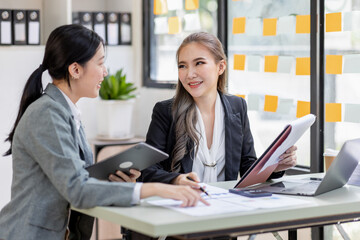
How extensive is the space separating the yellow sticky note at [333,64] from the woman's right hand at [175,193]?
1532mm

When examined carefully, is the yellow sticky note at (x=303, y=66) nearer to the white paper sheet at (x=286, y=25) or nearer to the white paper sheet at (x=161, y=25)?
the white paper sheet at (x=286, y=25)

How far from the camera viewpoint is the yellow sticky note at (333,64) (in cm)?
316

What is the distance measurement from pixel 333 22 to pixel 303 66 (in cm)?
31

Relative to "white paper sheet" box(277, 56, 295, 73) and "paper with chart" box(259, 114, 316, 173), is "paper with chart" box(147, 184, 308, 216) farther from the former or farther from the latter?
"white paper sheet" box(277, 56, 295, 73)

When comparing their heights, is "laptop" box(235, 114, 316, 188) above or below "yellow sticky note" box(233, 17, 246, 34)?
below

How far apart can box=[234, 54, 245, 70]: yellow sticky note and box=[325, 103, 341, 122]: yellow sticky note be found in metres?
0.77

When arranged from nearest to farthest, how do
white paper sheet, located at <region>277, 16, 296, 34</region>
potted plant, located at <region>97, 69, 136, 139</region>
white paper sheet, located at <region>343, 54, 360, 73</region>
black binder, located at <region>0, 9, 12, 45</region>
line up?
white paper sheet, located at <region>343, 54, 360, 73</region>
white paper sheet, located at <region>277, 16, 296, 34</region>
black binder, located at <region>0, 9, 12, 45</region>
potted plant, located at <region>97, 69, 136, 139</region>

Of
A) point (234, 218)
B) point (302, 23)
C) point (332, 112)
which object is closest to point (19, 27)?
point (302, 23)

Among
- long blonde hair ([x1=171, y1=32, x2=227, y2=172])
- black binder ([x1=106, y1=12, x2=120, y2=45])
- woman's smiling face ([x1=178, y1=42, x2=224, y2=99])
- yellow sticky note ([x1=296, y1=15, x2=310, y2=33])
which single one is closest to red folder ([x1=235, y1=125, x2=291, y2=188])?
long blonde hair ([x1=171, y1=32, x2=227, y2=172])

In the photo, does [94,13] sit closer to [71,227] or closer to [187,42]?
[187,42]

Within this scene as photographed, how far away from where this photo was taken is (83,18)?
14.9 feet

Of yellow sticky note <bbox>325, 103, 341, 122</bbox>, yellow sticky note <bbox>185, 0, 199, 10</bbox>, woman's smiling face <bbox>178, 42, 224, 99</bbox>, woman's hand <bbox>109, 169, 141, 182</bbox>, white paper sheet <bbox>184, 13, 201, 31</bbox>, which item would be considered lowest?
woman's hand <bbox>109, 169, 141, 182</bbox>

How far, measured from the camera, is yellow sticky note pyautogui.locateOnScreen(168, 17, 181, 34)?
4508mm

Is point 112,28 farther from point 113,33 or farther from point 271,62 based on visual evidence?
point 271,62
